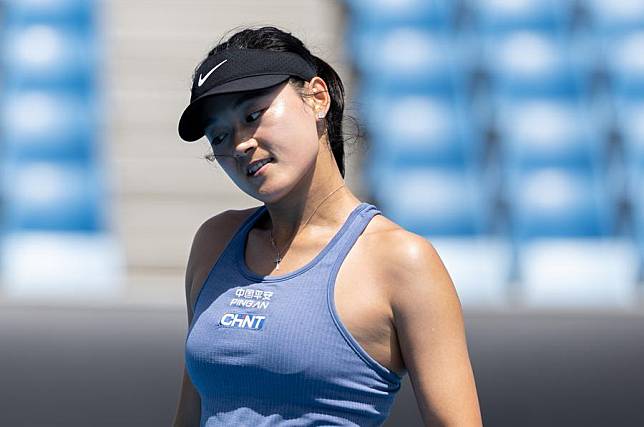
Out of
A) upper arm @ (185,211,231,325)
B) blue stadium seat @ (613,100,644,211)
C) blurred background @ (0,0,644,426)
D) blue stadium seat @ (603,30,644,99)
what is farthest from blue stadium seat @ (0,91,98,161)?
upper arm @ (185,211,231,325)

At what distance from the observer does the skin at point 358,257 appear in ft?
4.20

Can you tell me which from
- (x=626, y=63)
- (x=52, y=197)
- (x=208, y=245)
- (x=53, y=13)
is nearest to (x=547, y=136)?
(x=626, y=63)

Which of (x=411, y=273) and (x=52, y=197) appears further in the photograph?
(x=52, y=197)

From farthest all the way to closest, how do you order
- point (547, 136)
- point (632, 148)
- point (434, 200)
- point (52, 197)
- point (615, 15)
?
point (615, 15) → point (547, 136) → point (632, 148) → point (434, 200) → point (52, 197)

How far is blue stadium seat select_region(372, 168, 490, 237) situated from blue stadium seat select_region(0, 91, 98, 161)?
1355mm

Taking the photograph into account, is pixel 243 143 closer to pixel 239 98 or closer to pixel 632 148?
pixel 239 98

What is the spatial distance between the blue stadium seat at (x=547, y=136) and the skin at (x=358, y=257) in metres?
3.80

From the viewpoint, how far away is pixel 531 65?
18.7 feet

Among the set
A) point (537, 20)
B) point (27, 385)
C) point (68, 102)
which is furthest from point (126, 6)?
point (27, 385)

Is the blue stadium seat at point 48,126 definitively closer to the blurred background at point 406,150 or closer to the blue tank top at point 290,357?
the blurred background at point 406,150

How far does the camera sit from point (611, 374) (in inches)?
118

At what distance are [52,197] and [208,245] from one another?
3.47m

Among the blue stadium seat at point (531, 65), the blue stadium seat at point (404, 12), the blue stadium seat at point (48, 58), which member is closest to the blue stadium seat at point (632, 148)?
the blue stadium seat at point (531, 65)

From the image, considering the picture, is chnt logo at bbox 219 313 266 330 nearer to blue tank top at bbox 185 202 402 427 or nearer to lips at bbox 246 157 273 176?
blue tank top at bbox 185 202 402 427
